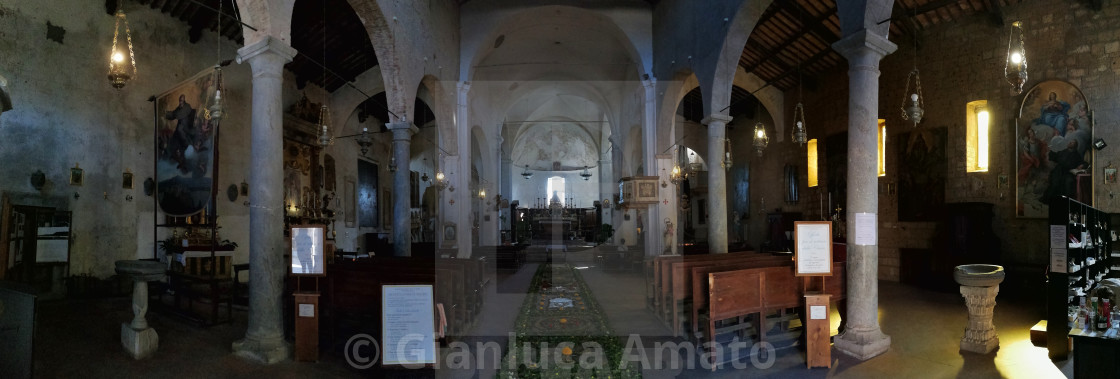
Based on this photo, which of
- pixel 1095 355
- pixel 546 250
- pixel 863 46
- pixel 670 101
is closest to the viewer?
pixel 1095 355

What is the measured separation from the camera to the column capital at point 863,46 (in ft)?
17.8

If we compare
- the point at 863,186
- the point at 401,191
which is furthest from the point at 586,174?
the point at 863,186

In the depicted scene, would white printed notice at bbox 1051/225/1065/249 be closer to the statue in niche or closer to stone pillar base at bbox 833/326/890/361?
stone pillar base at bbox 833/326/890/361

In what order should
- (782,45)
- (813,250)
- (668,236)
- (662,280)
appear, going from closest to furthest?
(813,250)
(662,280)
(782,45)
(668,236)

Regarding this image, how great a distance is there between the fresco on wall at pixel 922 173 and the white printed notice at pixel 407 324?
34.1 ft

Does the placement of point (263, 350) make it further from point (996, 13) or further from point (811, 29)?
point (996, 13)

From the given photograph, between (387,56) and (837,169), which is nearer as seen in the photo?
(387,56)

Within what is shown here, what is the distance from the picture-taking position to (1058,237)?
4711 millimetres

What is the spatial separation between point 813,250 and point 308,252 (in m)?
4.85

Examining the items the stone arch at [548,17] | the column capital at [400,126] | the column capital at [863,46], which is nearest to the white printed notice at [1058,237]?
the column capital at [863,46]

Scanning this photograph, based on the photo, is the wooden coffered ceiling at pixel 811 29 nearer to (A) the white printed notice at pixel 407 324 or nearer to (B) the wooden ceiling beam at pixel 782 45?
(B) the wooden ceiling beam at pixel 782 45

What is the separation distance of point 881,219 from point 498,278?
28.9 feet

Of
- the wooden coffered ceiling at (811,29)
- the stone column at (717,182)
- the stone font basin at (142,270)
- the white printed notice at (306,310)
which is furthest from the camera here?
the stone column at (717,182)

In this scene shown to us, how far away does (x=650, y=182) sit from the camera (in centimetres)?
1380
